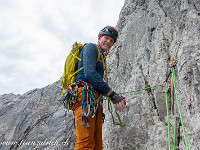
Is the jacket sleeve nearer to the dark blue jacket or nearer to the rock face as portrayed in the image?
the dark blue jacket

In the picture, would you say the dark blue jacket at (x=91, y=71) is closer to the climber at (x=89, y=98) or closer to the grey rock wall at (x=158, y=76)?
the climber at (x=89, y=98)

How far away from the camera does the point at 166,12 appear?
5562mm

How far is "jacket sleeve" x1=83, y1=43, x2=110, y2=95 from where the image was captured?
10.6 ft

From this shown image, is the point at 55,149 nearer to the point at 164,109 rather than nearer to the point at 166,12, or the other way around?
the point at 164,109

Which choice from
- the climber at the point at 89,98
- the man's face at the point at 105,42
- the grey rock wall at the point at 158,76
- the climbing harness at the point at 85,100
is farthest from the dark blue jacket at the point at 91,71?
the grey rock wall at the point at 158,76

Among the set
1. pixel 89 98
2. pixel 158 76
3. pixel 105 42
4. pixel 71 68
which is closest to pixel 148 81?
pixel 158 76

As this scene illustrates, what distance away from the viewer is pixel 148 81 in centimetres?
494

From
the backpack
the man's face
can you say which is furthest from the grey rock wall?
the backpack

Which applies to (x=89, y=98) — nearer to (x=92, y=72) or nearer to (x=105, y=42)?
(x=92, y=72)

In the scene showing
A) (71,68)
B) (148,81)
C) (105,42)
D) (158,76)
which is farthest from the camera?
(148,81)

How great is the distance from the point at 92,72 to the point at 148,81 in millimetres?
2415

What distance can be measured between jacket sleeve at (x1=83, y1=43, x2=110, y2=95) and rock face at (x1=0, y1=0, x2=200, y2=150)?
170 cm

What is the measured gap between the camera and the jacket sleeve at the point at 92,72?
322 cm

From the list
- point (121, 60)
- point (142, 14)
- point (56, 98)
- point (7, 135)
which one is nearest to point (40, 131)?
point (7, 135)
